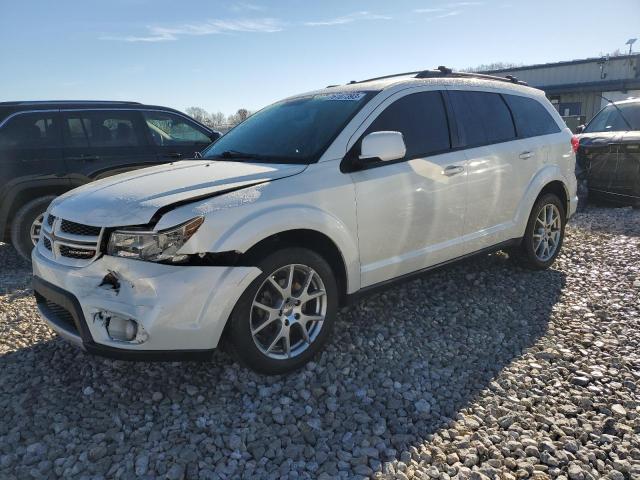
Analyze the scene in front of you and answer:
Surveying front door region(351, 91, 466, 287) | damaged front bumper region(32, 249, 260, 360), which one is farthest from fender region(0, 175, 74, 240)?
front door region(351, 91, 466, 287)

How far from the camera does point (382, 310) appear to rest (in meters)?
4.17

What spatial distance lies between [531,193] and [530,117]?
792 millimetres

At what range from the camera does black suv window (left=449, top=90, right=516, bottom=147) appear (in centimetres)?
419

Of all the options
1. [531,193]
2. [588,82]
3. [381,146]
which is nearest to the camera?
[381,146]

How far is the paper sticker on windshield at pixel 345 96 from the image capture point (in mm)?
3750

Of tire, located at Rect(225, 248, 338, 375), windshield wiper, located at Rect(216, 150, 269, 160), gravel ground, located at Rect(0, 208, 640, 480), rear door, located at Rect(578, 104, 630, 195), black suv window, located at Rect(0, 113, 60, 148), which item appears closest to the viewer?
gravel ground, located at Rect(0, 208, 640, 480)

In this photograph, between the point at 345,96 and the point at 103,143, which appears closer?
the point at 345,96

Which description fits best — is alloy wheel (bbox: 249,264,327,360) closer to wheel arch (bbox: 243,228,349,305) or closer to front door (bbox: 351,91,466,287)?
wheel arch (bbox: 243,228,349,305)

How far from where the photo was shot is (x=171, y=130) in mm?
7035

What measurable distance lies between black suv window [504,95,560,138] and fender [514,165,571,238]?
39 cm

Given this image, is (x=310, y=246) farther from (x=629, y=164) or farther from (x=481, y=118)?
(x=629, y=164)

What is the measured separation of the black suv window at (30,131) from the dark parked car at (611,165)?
8.14 m

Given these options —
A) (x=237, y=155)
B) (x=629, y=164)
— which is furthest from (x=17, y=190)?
(x=629, y=164)

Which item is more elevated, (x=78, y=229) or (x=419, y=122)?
(x=419, y=122)
